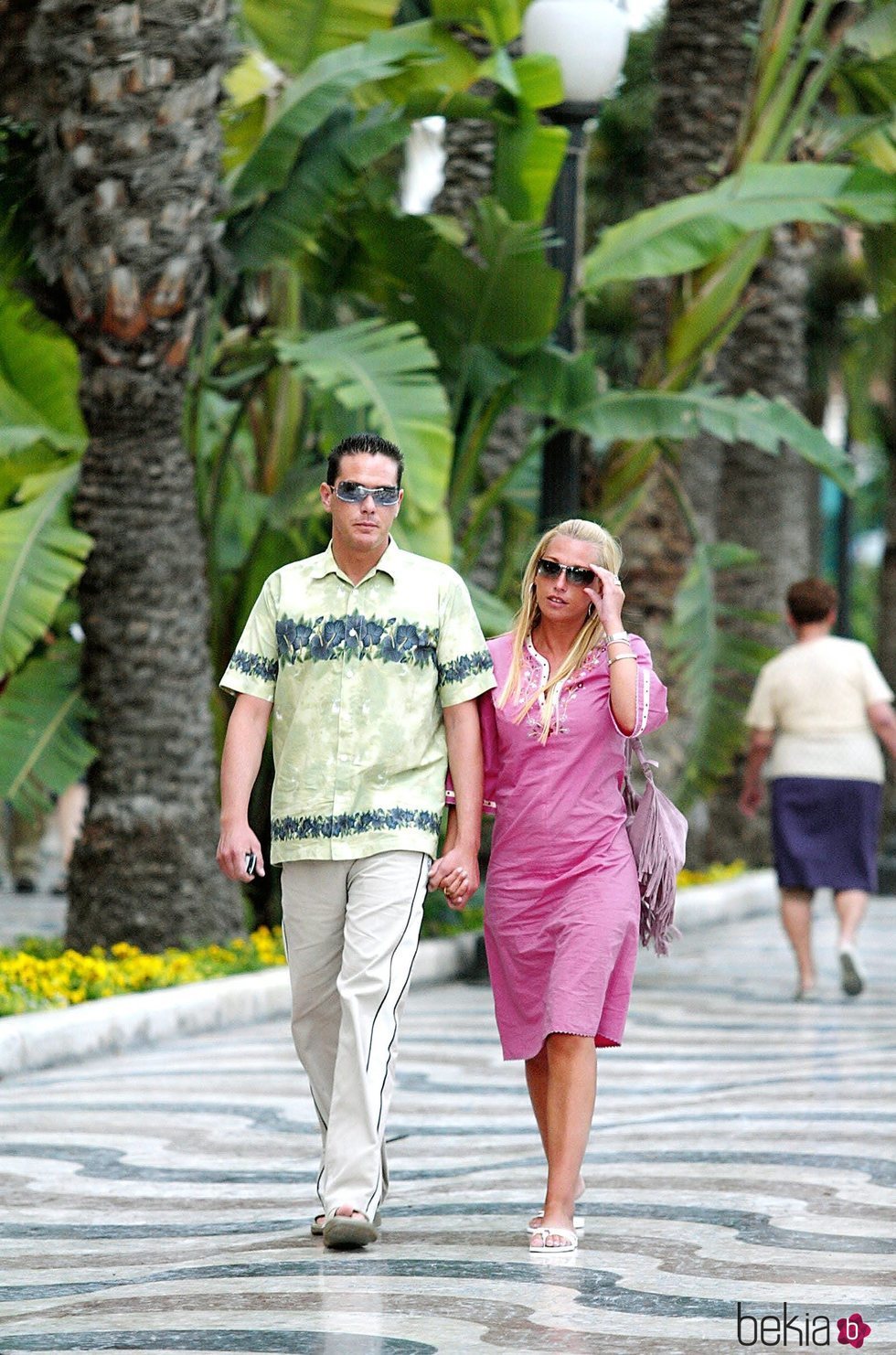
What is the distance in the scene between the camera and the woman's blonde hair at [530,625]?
540 cm

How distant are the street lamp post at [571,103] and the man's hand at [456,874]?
596cm

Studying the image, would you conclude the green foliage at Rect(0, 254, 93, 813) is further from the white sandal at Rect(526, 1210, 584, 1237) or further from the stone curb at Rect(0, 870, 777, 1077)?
the white sandal at Rect(526, 1210, 584, 1237)

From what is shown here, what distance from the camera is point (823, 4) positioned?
12.2 metres

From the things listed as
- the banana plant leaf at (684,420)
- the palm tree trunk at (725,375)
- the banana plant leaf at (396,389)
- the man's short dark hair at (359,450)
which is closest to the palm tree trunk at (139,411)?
the banana plant leaf at (396,389)

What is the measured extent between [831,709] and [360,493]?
A: 19.3ft

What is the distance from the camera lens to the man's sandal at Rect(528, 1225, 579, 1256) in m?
5.03

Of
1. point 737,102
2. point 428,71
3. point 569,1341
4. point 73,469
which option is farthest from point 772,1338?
point 737,102

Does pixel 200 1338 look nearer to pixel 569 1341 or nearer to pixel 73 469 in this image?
pixel 569 1341

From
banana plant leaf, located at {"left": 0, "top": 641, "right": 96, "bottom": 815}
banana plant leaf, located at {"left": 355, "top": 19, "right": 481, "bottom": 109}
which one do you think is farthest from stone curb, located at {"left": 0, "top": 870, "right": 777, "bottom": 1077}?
banana plant leaf, located at {"left": 355, "top": 19, "right": 481, "bottom": 109}

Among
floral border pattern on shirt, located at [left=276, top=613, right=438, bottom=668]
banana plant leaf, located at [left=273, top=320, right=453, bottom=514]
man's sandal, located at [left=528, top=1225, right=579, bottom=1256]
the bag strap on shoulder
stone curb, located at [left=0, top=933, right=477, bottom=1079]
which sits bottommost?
man's sandal, located at [left=528, top=1225, right=579, bottom=1256]

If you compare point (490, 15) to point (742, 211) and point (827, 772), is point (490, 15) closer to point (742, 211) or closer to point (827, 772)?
point (742, 211)

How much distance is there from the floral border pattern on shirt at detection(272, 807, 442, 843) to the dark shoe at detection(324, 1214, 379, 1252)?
34.4 inches

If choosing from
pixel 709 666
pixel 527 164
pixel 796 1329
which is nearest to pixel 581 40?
pixel 527 164

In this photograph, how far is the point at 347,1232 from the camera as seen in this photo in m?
5.07
